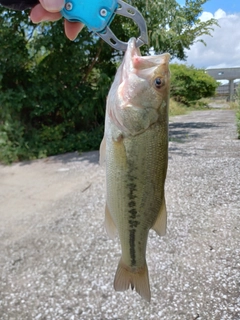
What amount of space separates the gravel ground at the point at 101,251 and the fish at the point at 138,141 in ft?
6.62

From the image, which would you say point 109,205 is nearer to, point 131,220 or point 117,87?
point 131,220

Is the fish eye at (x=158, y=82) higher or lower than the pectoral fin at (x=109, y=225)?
higher

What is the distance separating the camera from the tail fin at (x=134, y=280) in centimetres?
175

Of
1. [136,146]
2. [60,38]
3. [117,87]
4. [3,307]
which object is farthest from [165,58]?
[60,38]

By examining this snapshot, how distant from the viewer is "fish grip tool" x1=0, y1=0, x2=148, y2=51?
5.64 ft

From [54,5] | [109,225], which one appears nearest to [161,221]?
[109,225]

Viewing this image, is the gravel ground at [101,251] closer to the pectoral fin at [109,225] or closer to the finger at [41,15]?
the pectoral fin at [109,225]

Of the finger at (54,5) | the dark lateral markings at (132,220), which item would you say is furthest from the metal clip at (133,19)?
the dark lateral markings at (132,220)

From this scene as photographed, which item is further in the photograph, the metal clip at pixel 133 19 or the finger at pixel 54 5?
the finger at pixel 54 5

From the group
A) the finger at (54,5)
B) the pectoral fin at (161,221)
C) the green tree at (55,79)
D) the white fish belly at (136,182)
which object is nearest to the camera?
the white fish belly at (136,182)

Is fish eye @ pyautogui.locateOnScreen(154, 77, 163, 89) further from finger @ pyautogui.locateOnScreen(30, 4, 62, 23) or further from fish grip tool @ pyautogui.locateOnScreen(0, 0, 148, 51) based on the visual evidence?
finger @ pyautogui.locateOnScreen(30, 4, 62, 23)

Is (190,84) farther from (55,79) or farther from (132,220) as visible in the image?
(132,220)

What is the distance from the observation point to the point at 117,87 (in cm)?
163

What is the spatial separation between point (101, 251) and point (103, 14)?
3227 mm
